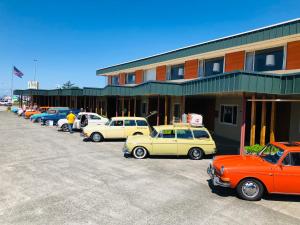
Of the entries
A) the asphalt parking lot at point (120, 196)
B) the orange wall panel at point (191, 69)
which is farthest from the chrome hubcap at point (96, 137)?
the orange wall panel at point (191, 69)

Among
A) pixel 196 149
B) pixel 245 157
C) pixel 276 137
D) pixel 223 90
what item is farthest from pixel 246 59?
pixel 245 157

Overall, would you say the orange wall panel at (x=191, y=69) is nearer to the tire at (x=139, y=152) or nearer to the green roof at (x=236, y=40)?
the green roof at (x=236, y=40)

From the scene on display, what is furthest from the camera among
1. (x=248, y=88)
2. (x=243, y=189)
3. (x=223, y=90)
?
(x=223, y=90)

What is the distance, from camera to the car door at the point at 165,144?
38.1 feet

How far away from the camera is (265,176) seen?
6879 mm

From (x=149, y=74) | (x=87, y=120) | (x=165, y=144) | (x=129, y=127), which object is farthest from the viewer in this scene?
(x=149, y=74)

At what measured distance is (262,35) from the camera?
13523 mm

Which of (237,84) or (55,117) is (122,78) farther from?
(237,84)

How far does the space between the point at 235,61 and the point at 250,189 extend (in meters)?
10.7

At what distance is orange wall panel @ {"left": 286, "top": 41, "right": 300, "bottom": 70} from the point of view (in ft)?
41.6

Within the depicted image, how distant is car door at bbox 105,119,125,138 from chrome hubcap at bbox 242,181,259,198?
10004mm

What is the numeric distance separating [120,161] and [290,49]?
1043cm

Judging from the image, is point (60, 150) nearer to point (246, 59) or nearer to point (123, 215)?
point (123, 215)

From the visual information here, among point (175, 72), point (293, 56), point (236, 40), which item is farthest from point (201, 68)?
point (293, 56)
